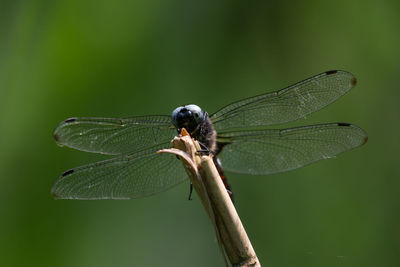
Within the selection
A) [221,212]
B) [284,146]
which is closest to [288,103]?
[284,146]

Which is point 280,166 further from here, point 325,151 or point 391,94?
point 391,94

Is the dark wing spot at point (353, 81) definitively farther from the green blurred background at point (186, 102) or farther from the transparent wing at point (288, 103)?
the green blurred background at point (186, 102)

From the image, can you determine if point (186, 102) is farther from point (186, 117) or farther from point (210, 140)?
point (186, 117)

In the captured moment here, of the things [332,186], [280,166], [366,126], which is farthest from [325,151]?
[366,126]

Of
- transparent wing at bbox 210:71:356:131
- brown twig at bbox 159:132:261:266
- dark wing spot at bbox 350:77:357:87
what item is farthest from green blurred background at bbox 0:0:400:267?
brown twig at bbox 159:132:261:266

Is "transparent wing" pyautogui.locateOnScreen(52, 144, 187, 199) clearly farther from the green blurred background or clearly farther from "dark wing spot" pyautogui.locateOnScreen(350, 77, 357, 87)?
"dark wing spot" pyautogui.locateOnScreen(350, 77, 357, 87)

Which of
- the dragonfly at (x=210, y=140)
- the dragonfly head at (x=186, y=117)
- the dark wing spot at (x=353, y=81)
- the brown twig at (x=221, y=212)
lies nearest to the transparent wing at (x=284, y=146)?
the dragonfly at (x=210, y=140)

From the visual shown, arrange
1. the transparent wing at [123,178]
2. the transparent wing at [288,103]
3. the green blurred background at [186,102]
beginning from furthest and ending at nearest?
the green blurred background at [186,102]
the transparent wing at [288,103]
the transparent wing at [123,178]
